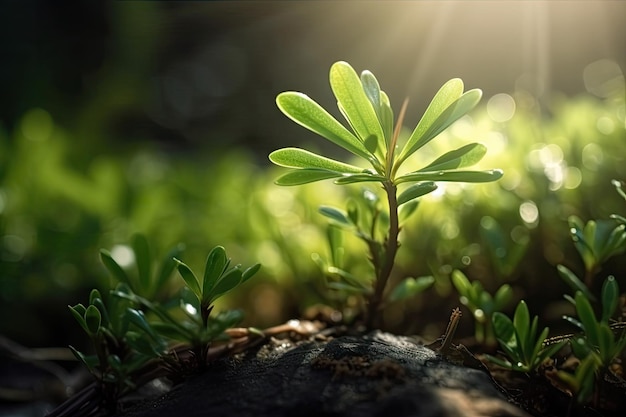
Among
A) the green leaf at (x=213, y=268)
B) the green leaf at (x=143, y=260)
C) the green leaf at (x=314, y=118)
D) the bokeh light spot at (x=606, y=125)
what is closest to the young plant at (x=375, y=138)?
the green leaf at (x=314, y=118)

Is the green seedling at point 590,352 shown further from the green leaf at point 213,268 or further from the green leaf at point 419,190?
the green leaf at point 213,268

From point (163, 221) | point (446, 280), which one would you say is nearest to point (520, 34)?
point (163, 221)

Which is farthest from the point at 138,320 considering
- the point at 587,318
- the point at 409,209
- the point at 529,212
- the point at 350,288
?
the point at 529,212

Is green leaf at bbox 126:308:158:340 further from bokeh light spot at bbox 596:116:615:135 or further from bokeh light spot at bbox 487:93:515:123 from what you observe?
bokeh light spot at bbox 487:93:515:123

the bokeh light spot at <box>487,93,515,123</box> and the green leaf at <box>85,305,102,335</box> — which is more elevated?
the bokeh light spot at <box>487,93,515,123</box>

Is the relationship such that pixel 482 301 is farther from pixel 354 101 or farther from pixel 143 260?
pixel 143 260

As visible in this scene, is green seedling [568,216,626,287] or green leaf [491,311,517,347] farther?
green seedling [568,216,626,287]

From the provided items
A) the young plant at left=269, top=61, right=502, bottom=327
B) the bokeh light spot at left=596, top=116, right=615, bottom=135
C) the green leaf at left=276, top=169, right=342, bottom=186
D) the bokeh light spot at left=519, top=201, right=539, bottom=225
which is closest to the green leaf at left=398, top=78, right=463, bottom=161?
the young plant at left=269, top=61, right=502, bottom=327

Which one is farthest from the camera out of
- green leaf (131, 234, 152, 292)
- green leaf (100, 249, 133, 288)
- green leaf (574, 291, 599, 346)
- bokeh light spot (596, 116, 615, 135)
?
bokeh light spot (596, 116, 615, 135)
